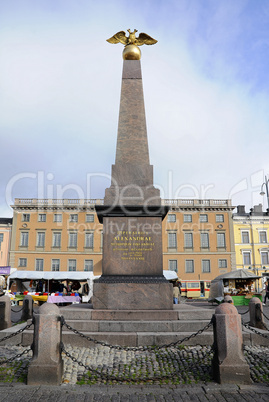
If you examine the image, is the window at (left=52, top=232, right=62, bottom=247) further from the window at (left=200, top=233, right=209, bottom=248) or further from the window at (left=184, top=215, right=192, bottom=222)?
the window at (left=200, top=233, right=209, bottom=248)

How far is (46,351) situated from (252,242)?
46.9 metres

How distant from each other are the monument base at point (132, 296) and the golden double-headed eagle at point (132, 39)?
788 centimetres

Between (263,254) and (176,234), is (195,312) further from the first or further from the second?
(263,254)

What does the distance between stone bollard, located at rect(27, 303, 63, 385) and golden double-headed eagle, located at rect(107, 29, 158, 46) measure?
366 inches

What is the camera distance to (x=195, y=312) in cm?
809

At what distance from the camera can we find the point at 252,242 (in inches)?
1903

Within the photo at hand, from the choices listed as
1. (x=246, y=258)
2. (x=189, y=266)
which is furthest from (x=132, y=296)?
(x=246, y=258)

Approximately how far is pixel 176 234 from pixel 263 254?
1292 centimetres

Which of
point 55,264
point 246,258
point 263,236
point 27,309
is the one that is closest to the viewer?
point 27,309

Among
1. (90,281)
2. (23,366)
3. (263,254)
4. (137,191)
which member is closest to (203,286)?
(263,254)

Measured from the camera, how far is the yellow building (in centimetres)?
4767

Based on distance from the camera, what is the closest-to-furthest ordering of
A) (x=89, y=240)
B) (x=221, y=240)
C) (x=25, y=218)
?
(x=89, y=240) → (x=25, y=218) → (x=221, y=240)

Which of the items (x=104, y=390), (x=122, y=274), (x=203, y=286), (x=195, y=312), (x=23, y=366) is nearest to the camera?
(x=104, y=390)

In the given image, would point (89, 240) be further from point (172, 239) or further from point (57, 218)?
point (172, 239)
